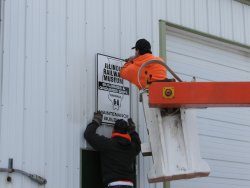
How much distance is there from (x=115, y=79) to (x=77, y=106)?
893 millimetres

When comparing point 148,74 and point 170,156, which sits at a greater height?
point 148,74

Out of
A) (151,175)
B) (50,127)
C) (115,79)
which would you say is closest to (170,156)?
(151,175)

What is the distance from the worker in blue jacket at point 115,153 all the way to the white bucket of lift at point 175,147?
4.85 ft

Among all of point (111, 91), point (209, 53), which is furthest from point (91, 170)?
point (209, 53)

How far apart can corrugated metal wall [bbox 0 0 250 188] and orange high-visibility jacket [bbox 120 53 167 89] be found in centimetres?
64

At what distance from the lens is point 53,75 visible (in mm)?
8906

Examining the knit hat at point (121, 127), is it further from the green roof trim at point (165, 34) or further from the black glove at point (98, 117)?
the green roof trim at point (165, 34)

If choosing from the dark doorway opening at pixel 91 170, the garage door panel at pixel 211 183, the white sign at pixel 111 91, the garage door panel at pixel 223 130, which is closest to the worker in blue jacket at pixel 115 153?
the dark doorway opening at pixel 91 170

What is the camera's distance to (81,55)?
9.39 m

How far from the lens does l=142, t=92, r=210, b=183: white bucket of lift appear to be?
23.1 feet

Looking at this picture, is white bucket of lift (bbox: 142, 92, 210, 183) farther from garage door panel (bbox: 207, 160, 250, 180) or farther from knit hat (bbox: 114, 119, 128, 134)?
garage door panel (bbox: 207, 160, 250, 180)

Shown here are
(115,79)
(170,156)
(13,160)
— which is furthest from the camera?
(115,79)

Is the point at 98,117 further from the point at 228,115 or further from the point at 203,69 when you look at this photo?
the point at 228,115

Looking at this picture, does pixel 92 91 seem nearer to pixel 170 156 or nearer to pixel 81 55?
pixel 81 55
